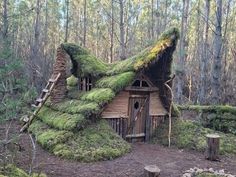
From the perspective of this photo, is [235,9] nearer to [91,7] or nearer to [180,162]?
[91,7]

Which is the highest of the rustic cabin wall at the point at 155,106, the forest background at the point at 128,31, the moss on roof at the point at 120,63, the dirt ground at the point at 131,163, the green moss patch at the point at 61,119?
the forest background at the point at 128,31

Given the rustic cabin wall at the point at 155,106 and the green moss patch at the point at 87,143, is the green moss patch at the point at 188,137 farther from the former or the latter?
the green moss patch at the point at 87,143

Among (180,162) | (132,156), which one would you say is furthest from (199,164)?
(132,156)

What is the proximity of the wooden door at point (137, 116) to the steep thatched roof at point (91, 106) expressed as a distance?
42.4 inches

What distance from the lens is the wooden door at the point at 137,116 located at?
12828 mm

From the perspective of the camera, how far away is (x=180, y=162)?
33.7 feet

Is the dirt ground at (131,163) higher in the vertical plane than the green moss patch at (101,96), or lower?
lower

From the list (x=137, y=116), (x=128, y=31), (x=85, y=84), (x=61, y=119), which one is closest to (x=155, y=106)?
(x=137, y=116)

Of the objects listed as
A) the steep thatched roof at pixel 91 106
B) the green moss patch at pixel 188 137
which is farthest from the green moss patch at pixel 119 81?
the green moss patch at pixel 188 137

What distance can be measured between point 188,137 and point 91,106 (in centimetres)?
392

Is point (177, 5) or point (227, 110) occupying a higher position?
point (177, 5)

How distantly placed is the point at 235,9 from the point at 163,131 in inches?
981

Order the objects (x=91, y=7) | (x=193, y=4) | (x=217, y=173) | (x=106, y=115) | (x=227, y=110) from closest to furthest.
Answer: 1. (x=217, y=173)
2. (x=106, y=115)
3. (x=227, y=110)
4. (x=193, y=4)
5. (x=91, y=7)

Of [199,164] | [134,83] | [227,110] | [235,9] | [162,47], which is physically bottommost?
[199,164]
